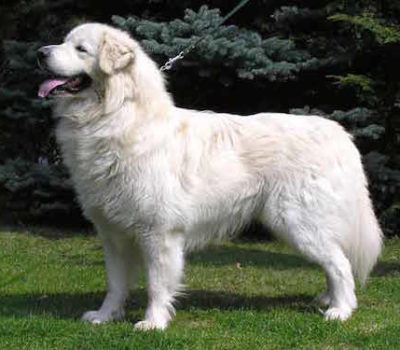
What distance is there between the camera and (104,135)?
16.1ft

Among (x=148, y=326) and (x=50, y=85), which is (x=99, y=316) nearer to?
(x=148, y=326)

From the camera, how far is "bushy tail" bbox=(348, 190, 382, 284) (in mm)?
5461

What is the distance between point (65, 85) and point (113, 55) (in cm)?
36

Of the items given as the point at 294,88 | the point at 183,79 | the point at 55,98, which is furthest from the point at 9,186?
the point at 55,98

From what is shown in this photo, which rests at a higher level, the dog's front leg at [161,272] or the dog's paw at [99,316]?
the dog's front leg at [161,272]

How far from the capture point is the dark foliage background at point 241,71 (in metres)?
8.37

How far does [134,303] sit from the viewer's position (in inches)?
228

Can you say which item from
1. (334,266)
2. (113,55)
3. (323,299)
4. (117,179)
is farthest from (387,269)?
(113,55)

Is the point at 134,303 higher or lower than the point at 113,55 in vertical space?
lower

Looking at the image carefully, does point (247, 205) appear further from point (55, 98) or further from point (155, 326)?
point (55, 98)

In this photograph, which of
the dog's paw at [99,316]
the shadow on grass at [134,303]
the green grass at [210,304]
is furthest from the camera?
the shadow on grass at [134,303]

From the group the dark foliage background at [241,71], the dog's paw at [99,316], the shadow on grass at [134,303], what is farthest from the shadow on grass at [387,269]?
the dog's paw at [99,316]

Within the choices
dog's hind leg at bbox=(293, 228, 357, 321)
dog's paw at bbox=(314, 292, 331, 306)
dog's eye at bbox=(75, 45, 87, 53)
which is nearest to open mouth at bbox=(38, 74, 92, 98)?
dog's eye at bbox=(75, 45, 87, 53)

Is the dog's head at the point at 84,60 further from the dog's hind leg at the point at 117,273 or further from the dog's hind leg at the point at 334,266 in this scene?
the dog's hind leg at the point at 334,266
